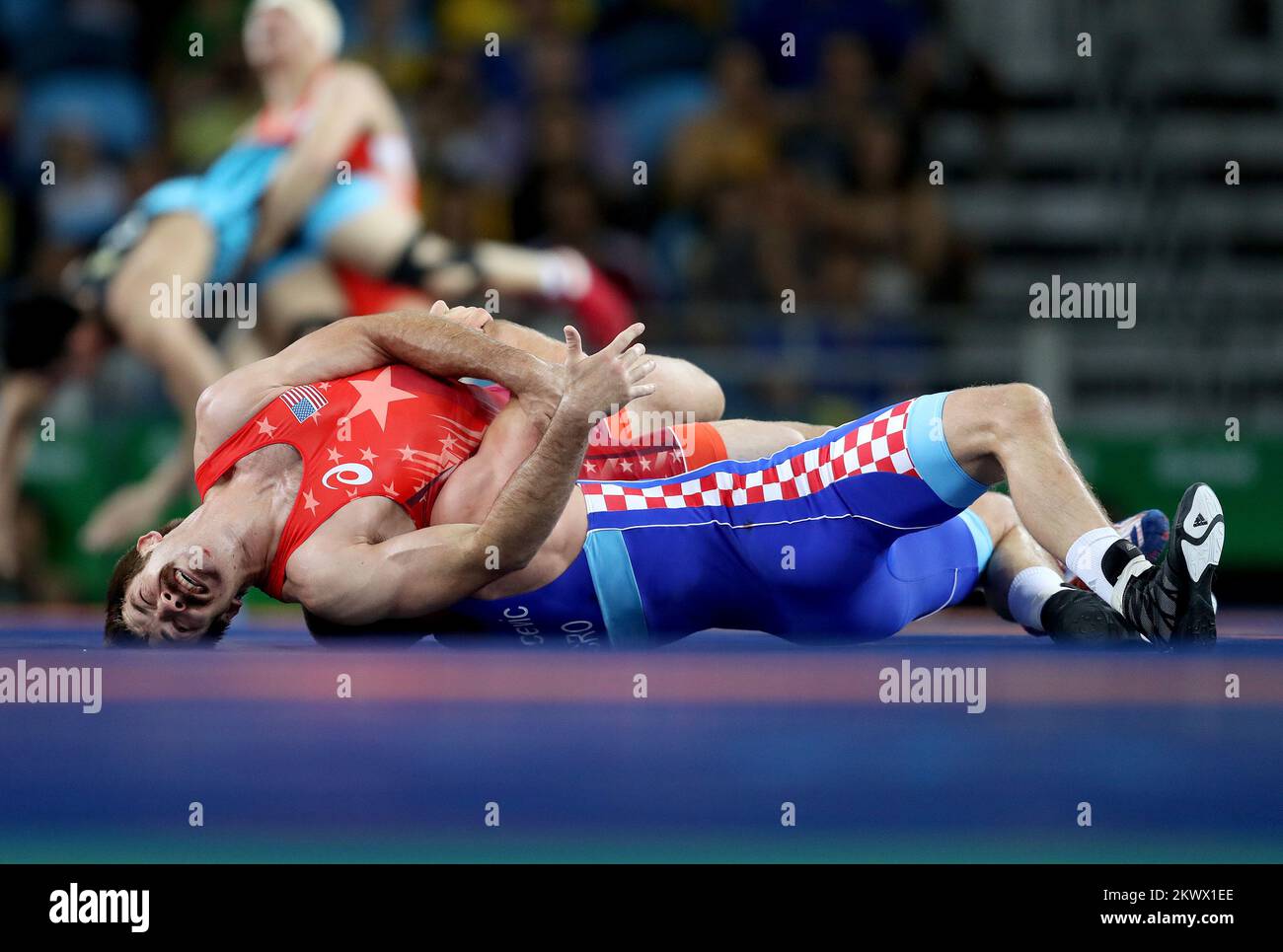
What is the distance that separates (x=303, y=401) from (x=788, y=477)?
866mm

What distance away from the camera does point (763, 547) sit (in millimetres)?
2818

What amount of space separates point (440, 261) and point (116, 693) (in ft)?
9.93

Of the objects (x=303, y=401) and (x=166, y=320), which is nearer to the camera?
(x=303, y=401)

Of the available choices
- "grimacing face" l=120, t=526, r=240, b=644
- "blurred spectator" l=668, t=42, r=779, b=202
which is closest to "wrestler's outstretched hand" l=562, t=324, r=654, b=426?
"grimacing face" l=120, t=526, r=240, b=644

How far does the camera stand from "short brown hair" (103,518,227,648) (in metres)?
2.89

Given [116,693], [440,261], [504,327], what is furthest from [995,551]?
[440,261]

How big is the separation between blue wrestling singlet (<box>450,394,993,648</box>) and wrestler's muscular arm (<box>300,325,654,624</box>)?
23 cm

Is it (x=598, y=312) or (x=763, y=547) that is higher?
(x=598, y=312)

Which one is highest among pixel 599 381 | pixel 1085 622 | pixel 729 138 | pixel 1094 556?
pixel 729 138

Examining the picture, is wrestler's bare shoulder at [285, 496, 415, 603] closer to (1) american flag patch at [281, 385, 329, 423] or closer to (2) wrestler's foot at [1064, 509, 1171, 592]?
(1) american flag patch at [281, 385, 329, 423]

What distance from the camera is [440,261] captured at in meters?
5.37

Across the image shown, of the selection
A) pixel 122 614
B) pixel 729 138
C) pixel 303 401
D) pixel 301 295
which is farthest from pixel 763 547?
pixel 729 138

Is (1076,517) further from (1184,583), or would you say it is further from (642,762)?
(642,762)
